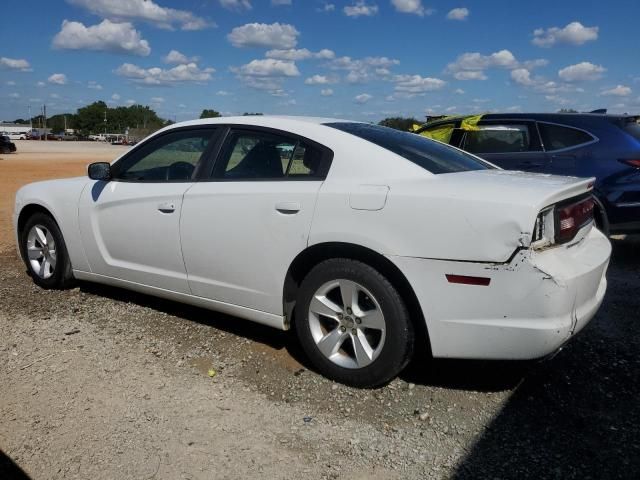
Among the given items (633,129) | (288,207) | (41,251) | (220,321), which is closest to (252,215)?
(288,207)

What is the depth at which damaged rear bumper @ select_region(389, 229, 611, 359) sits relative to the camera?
2836 mm

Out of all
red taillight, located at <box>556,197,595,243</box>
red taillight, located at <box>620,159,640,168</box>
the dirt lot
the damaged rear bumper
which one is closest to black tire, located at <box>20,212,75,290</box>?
the dirt lot

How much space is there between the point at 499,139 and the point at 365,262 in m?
4.51

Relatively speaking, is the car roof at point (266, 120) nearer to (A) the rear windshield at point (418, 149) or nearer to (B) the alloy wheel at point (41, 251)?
(A) the rear windshield at point (418, 149)

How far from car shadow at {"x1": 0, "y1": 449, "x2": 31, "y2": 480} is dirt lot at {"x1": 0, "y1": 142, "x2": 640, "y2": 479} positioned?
0.5 inches

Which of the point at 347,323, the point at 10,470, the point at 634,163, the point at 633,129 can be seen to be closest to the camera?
the point at 10,470

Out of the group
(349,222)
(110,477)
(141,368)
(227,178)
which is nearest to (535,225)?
(349,222)

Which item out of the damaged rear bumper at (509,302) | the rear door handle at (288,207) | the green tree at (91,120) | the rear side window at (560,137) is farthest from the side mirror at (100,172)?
the green tree at (91,120)

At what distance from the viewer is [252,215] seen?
366 cm

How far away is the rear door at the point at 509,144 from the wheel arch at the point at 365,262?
4042mm

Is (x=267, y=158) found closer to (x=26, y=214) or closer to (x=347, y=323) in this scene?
(x=347, y=323)

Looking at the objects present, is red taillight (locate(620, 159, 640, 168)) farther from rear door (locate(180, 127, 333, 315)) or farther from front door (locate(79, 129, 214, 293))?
front door (locate(79, 129, 214, 293))

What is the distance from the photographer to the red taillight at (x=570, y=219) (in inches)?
120

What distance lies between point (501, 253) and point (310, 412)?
1.31 m
